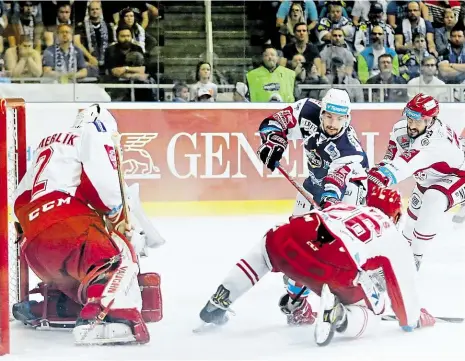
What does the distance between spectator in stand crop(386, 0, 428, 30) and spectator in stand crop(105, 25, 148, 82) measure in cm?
214

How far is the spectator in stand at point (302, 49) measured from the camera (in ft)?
25.9

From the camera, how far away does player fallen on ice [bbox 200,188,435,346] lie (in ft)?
11.7

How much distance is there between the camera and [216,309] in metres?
3.84

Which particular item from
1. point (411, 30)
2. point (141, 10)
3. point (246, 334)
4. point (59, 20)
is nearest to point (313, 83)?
point (411, 30)

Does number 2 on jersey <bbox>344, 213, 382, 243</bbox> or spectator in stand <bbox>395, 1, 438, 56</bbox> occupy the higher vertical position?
spectator in stand <bbox>395, 1, 438, 56</bbox>

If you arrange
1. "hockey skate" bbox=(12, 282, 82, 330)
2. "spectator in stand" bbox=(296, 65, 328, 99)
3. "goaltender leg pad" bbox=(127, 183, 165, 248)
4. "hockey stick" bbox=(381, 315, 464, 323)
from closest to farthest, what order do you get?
1. "hockey skate" bbox=(12, 282, 82, 330)
2. "goaltender leg pad" bbox=(127, 183, 165, 248)
3. "hockey stick" bbox=(381, 315, 464, 323)
4. "spectator in stand" bbox=(296, 65, 328, 99)

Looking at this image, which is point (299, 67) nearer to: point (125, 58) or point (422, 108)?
point (125, 58)

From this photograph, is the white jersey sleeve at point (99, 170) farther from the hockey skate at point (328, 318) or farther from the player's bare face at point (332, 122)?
the player's bare face at point (332, 122)

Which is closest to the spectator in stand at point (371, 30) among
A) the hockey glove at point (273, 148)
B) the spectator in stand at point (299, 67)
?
the spectator in stand at point (299, 67)

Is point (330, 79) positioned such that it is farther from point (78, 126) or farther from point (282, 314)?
point (78, 126)

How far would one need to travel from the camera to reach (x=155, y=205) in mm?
7391

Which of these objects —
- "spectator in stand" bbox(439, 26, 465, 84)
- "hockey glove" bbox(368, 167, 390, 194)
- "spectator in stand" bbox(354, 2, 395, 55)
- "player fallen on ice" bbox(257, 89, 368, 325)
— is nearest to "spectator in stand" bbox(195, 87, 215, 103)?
"spectator in stand" bbox(354, 2, 395, 55)

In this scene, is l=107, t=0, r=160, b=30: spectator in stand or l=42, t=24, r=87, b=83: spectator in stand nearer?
l=42, t=24, r=87, b=83: spectator in stand

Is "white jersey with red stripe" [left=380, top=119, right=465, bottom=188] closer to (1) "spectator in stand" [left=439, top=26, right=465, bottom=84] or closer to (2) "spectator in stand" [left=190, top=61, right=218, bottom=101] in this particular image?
(2) "spectator in stand" [left=190, top=61, right=218, bottom=101]
